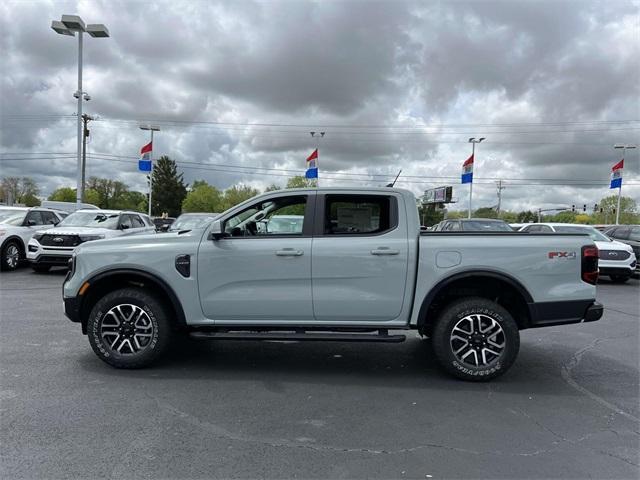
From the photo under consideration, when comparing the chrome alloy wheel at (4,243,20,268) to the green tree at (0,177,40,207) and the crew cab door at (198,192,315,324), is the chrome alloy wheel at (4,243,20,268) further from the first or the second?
the green tree at (0,177,40,207)

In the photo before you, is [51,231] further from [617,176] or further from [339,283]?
[617,176]

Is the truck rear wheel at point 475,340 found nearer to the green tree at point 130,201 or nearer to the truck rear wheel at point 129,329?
the truck rear wheel at point 129,329

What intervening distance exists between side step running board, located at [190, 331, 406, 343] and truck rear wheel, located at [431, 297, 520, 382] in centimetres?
45

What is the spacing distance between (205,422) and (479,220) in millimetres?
13186

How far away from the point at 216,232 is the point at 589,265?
3.71 m

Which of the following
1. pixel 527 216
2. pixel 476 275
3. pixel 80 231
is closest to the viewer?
pixel 476 275

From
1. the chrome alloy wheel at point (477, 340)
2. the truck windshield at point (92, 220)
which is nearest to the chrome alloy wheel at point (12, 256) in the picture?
the truck windshield at point (92, 220)

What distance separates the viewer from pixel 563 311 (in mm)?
4562

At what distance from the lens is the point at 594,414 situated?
3.97m

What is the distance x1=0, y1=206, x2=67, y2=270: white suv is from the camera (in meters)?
12.6

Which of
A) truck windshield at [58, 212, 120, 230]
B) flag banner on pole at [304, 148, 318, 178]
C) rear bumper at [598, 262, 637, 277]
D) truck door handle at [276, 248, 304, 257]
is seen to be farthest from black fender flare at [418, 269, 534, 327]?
flag banner on pole at [304, 148, 318, 178]

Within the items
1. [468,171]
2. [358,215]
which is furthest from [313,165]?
[358,215]

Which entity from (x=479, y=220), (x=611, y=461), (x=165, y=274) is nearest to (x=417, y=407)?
(x=611, y=461)

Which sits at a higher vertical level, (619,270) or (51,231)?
(51,231)
